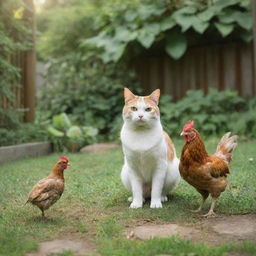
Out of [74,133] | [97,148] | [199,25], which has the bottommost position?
[97,148]

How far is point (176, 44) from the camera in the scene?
1128 centimetres

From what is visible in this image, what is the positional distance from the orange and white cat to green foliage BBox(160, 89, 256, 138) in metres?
5.06

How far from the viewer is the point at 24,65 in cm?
996

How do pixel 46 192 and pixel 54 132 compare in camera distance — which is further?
pixel 54 132

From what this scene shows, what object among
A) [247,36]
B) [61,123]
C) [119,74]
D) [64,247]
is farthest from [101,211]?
[119,74]

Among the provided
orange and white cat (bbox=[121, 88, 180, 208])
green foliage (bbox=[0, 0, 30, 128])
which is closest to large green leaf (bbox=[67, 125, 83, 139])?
green foliage (bbox=[0, 0, 30, 128])

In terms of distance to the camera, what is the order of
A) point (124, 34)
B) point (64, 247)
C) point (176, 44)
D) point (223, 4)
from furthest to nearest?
point (124, 34) → point (176, 44) → point (223, 4) → point (64, 247)

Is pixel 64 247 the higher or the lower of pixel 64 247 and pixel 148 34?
the lower

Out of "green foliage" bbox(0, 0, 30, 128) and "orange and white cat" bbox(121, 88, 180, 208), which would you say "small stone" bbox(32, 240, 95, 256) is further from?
"green foliage" bbox(0, 0, 30, 128)

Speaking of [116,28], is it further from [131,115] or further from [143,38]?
[131,115]

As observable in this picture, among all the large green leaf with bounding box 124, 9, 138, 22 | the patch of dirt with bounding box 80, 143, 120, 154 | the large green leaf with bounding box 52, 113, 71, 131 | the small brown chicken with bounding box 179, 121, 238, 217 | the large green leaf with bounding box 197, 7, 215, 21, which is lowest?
the patch of dirt with bounding box 80, 143, 120, 154

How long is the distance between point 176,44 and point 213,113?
214cm

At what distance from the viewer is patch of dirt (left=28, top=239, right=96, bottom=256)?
3.05 metres

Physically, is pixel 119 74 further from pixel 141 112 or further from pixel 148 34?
pixel 141 112
